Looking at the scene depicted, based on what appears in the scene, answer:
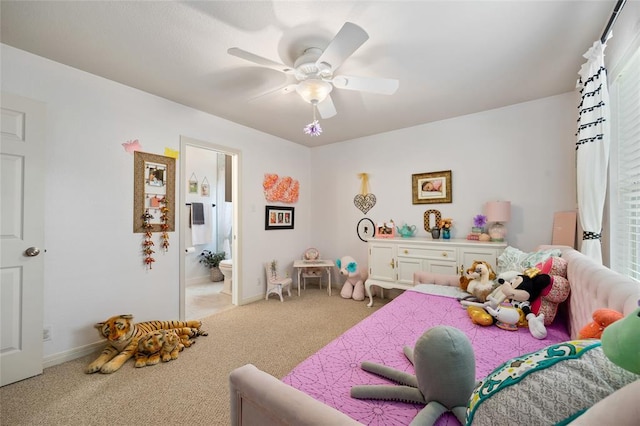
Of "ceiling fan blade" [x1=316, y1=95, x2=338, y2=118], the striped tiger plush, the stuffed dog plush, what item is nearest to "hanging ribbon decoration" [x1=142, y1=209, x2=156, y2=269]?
the striped tiger plush

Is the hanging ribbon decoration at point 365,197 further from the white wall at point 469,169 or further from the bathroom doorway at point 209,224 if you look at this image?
the bathroom doorway at point 209,224

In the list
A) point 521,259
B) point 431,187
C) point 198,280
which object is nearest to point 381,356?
point 521,259

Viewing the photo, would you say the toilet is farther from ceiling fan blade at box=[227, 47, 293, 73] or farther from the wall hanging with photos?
ceiling fan blade at box=[227, 47, 293, 73]

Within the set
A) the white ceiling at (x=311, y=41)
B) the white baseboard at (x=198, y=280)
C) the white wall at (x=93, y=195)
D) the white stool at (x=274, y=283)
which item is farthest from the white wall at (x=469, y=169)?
the white baseboard at (x=198, y=280)

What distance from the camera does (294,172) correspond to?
4.54 metres

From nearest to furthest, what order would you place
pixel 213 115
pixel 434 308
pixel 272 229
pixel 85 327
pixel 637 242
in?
1. pixel 637 242
2. pixel 434 308
3. pixel 85 327
4. pixel 213 115
5. pixel 272 229

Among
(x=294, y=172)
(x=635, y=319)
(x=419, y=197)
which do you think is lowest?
(x=635, y=319)

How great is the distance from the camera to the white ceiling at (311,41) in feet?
5.32

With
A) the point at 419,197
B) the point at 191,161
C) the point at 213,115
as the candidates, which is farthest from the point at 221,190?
the point at 419,197

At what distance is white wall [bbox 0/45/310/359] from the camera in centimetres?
216

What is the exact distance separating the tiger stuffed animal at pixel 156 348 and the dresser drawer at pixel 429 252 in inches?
103

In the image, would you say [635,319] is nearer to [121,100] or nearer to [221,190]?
[121,100]

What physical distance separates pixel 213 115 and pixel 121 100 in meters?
0.98

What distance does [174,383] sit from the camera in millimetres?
1900
